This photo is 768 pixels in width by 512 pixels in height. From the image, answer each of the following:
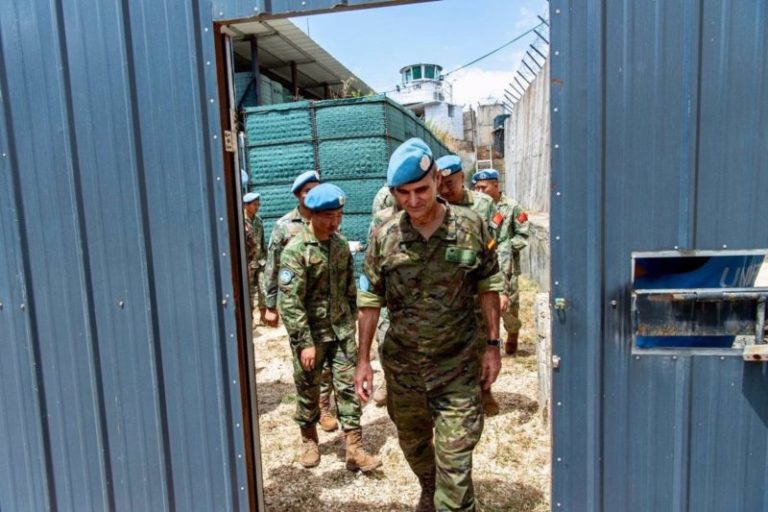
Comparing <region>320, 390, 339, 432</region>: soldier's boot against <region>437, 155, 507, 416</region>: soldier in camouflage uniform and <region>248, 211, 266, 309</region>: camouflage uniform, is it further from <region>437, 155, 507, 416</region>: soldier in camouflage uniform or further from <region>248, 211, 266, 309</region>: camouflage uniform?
<region>248, 211, 266, 309</region>: camouflage uniform

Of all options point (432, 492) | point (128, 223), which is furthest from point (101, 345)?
point (432, 492)

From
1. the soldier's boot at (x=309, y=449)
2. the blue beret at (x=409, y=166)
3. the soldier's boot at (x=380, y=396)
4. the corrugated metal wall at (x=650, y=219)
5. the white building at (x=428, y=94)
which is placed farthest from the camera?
the white building at (x=428, y=94)

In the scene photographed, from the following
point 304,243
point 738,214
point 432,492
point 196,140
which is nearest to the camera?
point 738,214

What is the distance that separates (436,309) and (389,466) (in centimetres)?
172

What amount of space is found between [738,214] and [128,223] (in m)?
2.25

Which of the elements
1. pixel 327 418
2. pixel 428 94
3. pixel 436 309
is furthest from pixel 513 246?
pixel 428 94

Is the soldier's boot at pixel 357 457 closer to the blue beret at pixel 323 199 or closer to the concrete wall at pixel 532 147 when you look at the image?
the blue beret at pixel 323 199

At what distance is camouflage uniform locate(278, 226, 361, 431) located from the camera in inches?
140

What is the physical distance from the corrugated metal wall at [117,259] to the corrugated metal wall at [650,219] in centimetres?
131

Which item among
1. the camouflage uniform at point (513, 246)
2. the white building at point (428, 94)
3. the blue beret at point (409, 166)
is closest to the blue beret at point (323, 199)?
the blue beret at point (409, 166)

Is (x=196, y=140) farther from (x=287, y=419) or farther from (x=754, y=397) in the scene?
(x=287, y=419)

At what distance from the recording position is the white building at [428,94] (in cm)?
4603

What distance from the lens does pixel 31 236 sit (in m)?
2.29

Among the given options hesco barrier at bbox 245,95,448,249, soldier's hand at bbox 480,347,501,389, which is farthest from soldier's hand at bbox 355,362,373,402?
hesco barrier at bbox 245,95,448,249
